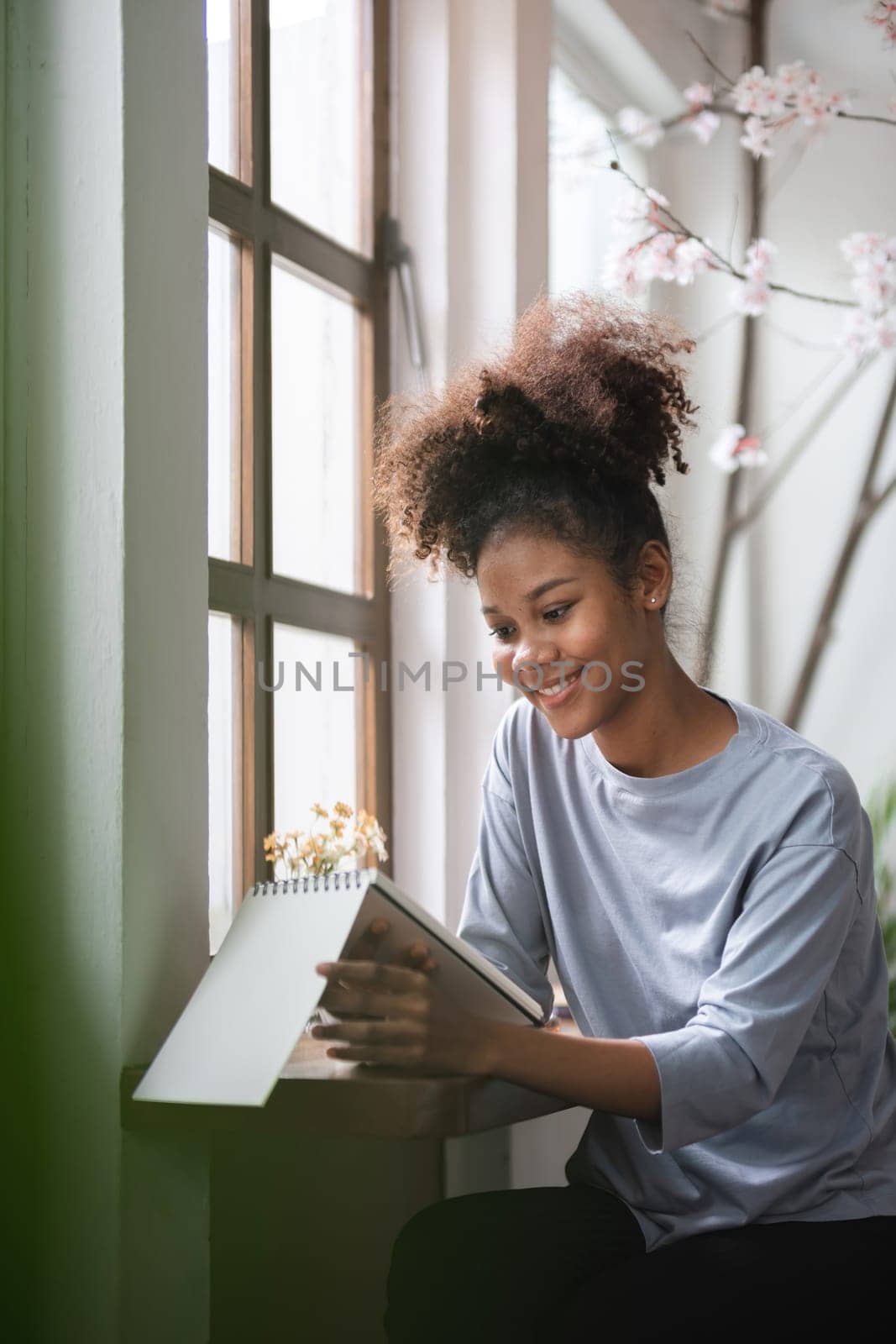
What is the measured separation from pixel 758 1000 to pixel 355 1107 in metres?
0.36

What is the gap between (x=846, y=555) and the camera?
2.28m

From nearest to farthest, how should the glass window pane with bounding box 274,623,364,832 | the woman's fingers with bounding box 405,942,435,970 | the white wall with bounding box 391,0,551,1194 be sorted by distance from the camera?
the woman's fingers with bounding box 405,942,435,970 < the glass window pane with bounding box 274,623,364,832 < the white wall with bounding box 391,0,551,1194

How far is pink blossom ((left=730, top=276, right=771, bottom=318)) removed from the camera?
2371 mm

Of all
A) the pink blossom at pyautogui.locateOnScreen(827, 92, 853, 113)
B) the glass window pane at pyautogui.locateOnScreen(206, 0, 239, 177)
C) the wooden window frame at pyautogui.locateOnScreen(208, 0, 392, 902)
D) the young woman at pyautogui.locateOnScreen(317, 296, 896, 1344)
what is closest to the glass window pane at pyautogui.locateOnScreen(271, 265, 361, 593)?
the wooden window frame at pyautogui.locateOnScreen(208, 0, 392, 902)

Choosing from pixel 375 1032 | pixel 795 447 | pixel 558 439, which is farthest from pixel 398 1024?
pixel 795 447

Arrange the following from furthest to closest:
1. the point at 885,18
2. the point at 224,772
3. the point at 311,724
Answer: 1. the point at 885,18
2. the point at 311,724
3. the point at 224,772

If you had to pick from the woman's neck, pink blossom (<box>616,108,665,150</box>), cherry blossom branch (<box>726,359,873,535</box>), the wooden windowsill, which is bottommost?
the wooden windowsill

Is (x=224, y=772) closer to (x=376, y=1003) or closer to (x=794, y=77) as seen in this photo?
(x=376, y=1003)

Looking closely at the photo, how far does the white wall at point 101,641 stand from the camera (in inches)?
43.5

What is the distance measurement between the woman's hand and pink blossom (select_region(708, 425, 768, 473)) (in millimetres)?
1564

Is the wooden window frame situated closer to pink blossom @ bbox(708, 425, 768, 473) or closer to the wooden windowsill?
the wooden windowsill

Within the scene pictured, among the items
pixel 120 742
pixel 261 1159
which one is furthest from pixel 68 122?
pixel 261 1159

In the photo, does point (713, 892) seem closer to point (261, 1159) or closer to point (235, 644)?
point (261, 1159)

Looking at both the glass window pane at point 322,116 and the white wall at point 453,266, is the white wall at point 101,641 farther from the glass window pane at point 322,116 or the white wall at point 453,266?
the white wall at point 453,266
